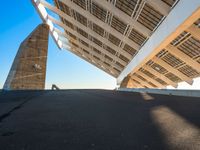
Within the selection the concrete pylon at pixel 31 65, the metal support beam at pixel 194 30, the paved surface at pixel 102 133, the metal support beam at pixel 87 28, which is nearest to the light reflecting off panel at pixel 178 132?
the paved surface at pixel 102 133

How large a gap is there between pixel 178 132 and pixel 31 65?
941 inches

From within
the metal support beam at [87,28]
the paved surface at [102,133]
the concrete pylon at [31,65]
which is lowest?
the paved surface at [102,133]

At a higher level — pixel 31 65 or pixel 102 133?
pixel 31 65

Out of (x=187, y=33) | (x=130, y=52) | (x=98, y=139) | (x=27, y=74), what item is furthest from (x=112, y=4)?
(x=98, y=139)

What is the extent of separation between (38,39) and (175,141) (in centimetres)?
2611

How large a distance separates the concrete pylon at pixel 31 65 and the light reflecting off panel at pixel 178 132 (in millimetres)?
Answer: 21913

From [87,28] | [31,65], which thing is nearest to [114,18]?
[87,28]

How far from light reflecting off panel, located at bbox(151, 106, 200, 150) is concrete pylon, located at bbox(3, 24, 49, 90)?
21.9m

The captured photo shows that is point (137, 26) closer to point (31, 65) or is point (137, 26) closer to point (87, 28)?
point (87, 28)

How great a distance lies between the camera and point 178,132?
3.30 m

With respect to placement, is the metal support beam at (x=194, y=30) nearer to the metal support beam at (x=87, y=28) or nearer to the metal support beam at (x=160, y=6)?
the metal support beam at (x=160, y=6)

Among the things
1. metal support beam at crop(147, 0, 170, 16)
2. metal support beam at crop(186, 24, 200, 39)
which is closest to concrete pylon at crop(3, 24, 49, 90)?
metal support beam at crop(147, 0, 170, 16)

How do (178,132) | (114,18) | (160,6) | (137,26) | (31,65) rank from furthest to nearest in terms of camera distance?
(31,65) → (114,18) → (137,26) → (160,6) → (178,132)

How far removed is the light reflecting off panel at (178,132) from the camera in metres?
2.72
